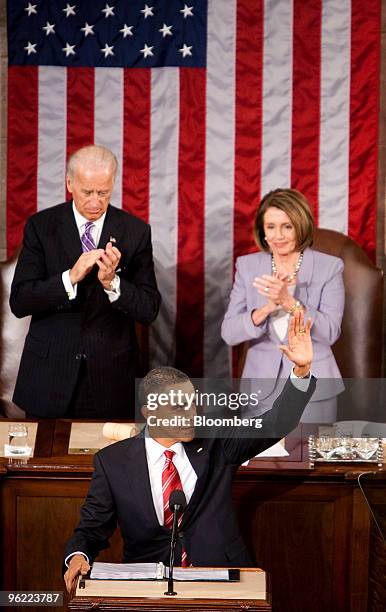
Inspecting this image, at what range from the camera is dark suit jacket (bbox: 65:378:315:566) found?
3.45 m

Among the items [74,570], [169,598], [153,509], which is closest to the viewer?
[169,598]

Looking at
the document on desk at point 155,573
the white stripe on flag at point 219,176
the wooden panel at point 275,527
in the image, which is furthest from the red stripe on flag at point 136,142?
the document on desk at point 155,573

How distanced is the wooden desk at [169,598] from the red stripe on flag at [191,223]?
3.50 m

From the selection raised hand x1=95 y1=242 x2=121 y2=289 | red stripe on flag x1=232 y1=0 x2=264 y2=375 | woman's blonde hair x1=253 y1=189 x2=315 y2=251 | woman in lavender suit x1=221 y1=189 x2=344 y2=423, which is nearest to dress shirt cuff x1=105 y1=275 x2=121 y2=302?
raised hand x1=95 y1=242 x2=121 y2=289

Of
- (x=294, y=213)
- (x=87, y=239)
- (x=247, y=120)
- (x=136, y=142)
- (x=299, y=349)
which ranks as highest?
(x=247, y=120)

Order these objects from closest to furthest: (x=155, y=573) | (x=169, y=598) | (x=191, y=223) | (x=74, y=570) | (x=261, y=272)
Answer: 1. (x=169, y=598)
2. (x=155, y=573)
3. (x=74, y=570)
4. (x=261, y=272)
5. (x=191, y=223)

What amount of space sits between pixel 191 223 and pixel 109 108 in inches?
32.1

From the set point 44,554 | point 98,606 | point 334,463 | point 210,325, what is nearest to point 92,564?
A: point 98,606

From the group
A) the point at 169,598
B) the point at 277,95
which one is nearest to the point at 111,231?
the point at 277,95

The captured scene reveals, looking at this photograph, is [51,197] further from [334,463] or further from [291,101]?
[334,463]

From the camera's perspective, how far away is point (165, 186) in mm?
6312

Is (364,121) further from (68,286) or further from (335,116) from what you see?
(68,286)

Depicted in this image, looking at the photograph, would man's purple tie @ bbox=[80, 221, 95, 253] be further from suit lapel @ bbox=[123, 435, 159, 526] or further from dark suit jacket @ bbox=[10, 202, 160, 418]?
suit lapel @ bbox=[123, 435, 159, 526]

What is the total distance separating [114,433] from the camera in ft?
13.9
